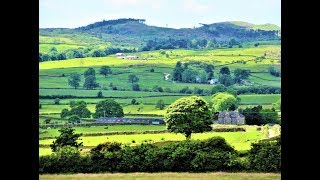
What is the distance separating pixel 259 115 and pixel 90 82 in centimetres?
230

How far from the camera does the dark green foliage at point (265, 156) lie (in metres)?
7.46

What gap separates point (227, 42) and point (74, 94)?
2196mm

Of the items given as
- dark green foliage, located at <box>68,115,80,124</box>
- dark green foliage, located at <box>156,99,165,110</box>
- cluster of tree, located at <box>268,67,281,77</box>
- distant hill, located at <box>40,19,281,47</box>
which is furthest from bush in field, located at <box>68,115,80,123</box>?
cluster of tree, located at <box>268,67,281,77</box>

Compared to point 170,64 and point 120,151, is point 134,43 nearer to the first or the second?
point 170,64

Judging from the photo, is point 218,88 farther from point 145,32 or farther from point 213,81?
point 145,32

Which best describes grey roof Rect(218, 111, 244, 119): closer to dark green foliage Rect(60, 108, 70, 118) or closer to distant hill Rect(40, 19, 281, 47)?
distant hill Rect(40, 19, 281, 47)

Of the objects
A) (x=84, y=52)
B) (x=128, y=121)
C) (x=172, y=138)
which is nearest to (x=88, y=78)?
(x=84, y=52)

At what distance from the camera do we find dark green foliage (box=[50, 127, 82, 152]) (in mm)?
7241

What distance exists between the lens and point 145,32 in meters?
6.06

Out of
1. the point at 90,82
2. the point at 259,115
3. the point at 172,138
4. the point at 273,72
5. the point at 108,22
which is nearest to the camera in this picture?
the point at 273,72

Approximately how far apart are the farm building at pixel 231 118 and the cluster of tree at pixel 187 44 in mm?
998
